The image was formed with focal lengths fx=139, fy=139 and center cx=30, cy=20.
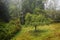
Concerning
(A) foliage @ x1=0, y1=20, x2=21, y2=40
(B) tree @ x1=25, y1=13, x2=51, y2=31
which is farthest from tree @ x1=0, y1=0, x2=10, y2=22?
(B) tree @ x1=25, y1=13, x2=51, y2=31

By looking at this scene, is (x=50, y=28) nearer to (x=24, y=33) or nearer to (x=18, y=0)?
(x=24, y=33)

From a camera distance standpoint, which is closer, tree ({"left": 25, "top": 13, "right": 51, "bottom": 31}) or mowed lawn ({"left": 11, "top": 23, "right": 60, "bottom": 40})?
mowed lawn ({"left": 11, "top": 23, "right": 60, "bottom": 40})

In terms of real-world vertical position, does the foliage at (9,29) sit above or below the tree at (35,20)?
below

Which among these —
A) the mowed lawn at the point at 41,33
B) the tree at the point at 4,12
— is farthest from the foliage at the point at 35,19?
the tree at the point at 4,12

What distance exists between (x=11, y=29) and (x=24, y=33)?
390mm

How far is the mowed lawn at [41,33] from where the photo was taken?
3218mm

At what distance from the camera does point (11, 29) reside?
141 inches

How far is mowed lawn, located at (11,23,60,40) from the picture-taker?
322 centimetres

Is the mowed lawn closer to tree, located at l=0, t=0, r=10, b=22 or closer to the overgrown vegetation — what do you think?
the overgrown vegetation

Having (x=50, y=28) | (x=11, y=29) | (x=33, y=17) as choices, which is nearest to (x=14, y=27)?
(x=11, y=29)

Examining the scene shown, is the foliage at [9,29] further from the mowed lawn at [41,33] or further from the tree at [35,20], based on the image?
the tree at [35,20]

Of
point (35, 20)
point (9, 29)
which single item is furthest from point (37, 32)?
point (9, 29)

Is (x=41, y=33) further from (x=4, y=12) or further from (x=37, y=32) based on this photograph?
(x=4, y=12)

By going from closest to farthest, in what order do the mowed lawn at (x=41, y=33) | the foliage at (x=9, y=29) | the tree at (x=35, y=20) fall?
the mowed lawn at (x=41, y=33)
the tree at (x=35, y=20)
the foliage at (x=9, y=29)
